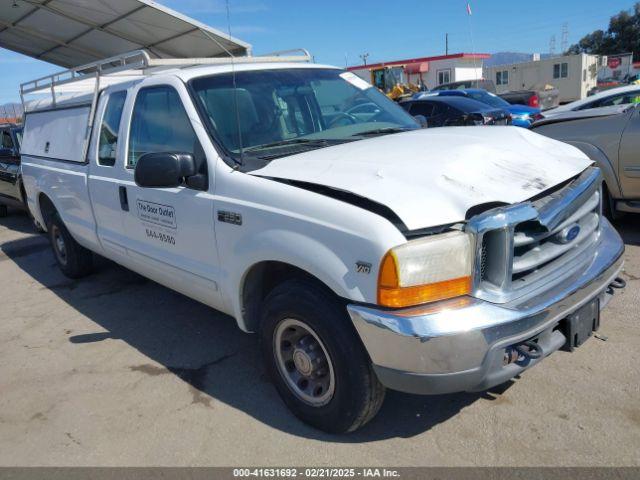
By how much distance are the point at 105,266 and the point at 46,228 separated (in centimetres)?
80

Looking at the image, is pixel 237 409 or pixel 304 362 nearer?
pixel 304 362

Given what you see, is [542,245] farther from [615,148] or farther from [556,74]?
[556,74]

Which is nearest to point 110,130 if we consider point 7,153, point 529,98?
point 7,153

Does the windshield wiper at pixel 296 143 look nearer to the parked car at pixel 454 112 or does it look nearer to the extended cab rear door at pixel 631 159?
the extended cab rear door at pixel 631 159

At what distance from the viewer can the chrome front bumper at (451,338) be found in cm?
232

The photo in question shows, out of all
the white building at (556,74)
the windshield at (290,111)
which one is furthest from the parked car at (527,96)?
the windshield at (290,111)

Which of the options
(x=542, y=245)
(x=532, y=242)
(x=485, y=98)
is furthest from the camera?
(x=485, y=98)

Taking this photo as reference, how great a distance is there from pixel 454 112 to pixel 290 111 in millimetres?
9103

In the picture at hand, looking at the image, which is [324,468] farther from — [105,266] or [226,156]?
[105,266]

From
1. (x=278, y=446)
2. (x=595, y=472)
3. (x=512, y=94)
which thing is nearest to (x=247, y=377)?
(x=278, y=446)

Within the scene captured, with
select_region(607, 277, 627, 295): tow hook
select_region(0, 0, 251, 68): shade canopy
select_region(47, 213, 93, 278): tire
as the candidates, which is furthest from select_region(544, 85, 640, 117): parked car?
select_region(47, 213, 93, 278): tire

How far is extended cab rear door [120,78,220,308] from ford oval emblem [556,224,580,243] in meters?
1.93

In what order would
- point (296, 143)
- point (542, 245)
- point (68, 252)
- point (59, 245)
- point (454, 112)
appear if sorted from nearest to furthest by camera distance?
point (542, 245) < point (296, 143) < point (68, 252) < point (59, 245) < point (454, 112)

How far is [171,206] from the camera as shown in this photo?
359cm
